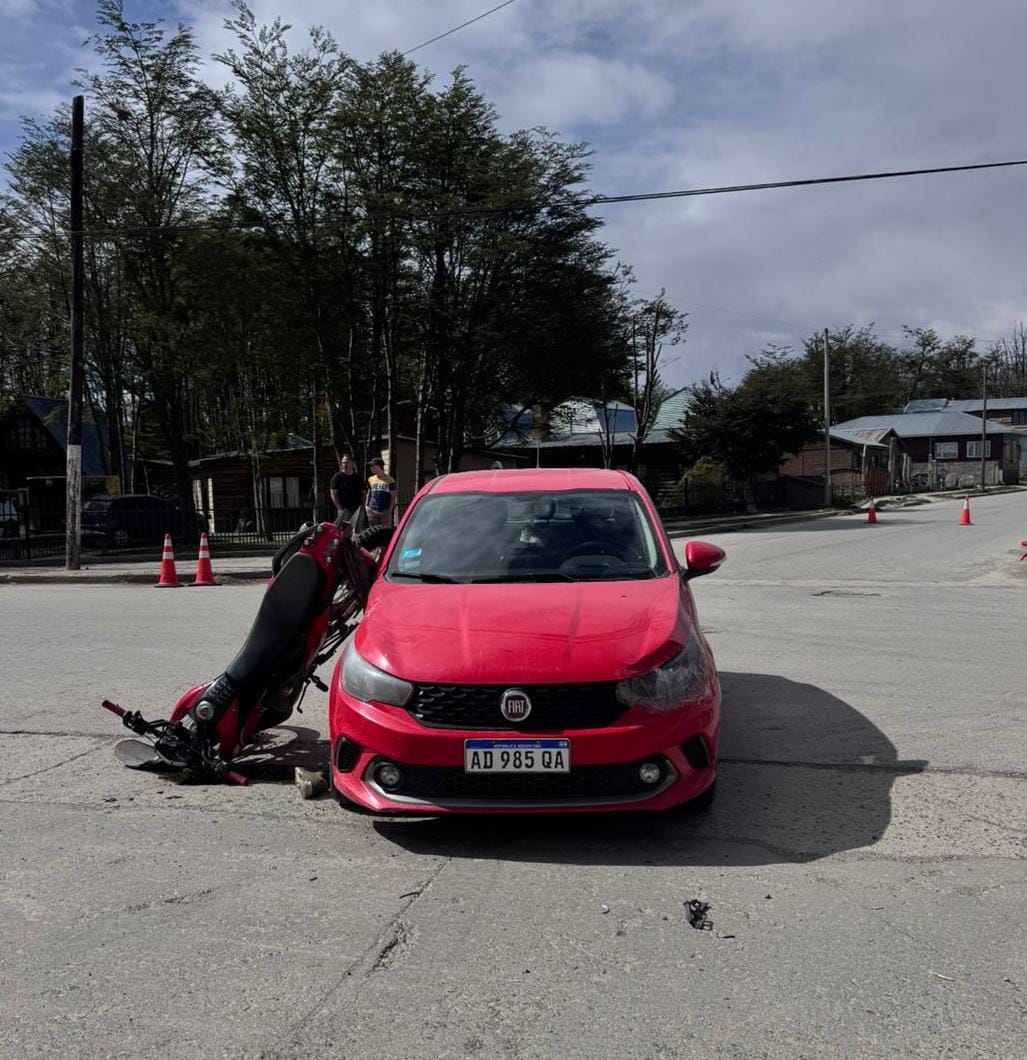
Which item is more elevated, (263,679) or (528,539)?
(528,539)

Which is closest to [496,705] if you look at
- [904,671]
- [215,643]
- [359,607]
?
[359,607]

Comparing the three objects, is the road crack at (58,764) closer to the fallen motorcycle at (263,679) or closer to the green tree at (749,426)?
the fallen motorcycle at (263,679)

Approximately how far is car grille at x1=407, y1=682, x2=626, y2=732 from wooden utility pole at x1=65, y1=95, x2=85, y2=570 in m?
17.8

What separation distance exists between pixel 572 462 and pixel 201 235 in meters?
27.5

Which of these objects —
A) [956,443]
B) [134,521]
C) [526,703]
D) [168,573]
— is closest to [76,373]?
[168,573]

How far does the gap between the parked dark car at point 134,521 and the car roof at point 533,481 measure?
21.6 meters

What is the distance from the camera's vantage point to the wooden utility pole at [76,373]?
64.8ft

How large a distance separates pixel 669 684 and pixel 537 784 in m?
0.72

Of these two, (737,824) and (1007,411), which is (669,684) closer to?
(737,824)

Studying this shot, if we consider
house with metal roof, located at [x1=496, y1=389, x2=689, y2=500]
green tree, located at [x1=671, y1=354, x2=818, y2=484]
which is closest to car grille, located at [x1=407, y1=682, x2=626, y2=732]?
green tree, located at [x1=671, y1=354, x2=818, y2=484]

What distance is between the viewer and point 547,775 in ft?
13.4

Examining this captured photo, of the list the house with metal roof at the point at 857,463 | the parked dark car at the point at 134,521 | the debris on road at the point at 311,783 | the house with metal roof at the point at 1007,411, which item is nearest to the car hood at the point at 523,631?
the debris on road at the point at 311,783

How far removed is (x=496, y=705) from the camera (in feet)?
13.5

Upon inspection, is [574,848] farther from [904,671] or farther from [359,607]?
[904,671]
